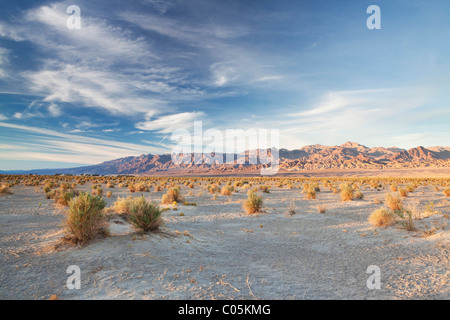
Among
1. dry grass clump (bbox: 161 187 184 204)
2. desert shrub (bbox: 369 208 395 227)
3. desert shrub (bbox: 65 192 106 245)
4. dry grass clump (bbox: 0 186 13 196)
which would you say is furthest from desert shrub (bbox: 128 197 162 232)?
dry grass clump (bbox: 0 186 13 196)

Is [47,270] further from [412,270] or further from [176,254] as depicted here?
[412,270]

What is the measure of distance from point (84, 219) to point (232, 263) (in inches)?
182

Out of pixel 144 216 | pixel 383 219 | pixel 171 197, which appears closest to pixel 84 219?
pixel 144 216

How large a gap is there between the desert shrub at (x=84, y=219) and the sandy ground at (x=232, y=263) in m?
0.53

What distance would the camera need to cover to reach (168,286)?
5.18m

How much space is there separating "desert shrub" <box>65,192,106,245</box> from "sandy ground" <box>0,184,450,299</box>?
1.73ft

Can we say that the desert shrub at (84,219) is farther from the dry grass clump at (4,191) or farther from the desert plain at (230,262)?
the dry grass clump at (4,191)

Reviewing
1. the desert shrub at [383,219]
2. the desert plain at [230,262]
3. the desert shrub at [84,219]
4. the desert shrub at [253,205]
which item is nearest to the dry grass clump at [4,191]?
the desert plain at [230,262]

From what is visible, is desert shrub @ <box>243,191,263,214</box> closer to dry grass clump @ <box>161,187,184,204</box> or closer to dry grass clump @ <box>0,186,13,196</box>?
dry grass clump @ <box>161,187,184,204</box>

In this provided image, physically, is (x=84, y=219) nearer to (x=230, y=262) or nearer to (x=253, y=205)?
(x=230, y=262)

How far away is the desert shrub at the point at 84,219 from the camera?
23.9 ft

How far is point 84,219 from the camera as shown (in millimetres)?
7395
